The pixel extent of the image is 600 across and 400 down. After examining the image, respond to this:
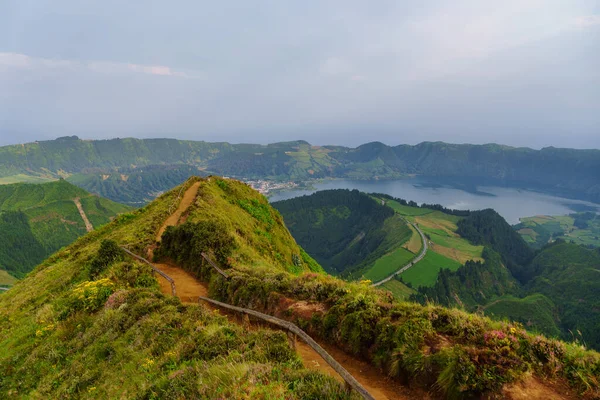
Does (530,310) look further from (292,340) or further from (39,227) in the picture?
(39,227)

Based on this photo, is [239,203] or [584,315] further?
[584,315]

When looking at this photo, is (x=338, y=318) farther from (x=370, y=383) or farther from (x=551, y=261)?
(x=551, y=261)

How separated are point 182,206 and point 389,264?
382ft

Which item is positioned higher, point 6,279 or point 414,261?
point 414,261

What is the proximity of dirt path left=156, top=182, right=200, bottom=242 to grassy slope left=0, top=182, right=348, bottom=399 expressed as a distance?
807 centimetres

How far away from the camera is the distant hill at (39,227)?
14638 cm

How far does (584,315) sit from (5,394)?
153730mm

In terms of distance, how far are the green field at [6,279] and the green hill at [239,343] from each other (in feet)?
458

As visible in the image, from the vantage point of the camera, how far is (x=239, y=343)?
833 cm

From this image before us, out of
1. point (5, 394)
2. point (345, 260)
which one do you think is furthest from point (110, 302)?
point (345, 260)

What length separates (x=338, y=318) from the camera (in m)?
9.85

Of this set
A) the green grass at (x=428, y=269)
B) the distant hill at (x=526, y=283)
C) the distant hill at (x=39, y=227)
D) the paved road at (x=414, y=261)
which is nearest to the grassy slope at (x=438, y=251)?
the green grass at (x=428, y=269)

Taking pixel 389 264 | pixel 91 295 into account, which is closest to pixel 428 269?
pixel 389 264

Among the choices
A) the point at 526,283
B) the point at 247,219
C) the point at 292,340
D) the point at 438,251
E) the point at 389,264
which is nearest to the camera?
the point at 292,340
